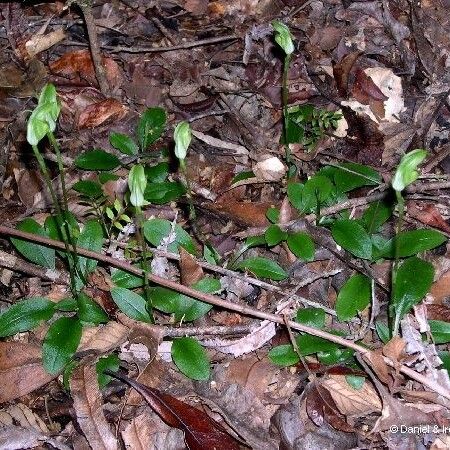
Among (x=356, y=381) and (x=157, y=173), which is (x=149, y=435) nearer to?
(x=356, y=381)

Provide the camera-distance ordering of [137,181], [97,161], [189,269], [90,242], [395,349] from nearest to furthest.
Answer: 1. [137,181]
2. [395,349]
3. [189,269]
4. [90,242]
5. [97,161]

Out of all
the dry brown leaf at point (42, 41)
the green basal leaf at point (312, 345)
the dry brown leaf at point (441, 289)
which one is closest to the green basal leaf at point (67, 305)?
the green basal leaf at point (312, 345)

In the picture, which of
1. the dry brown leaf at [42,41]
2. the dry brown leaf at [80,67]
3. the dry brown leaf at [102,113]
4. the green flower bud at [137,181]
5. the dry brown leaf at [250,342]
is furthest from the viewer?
the dry brown leaf at [42,41]

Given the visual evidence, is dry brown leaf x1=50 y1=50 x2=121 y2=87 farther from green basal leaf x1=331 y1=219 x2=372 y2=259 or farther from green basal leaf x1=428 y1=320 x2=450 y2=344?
green basal leaf x1=428 y1=320 x2=450 y2=344

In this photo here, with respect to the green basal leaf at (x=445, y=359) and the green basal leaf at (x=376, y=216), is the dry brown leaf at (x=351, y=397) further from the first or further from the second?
the green basal leaf at (x=376, y=216)

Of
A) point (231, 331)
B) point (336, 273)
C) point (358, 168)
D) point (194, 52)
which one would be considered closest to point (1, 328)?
point (231, 331)

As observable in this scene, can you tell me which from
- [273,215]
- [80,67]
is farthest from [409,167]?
[80,67]

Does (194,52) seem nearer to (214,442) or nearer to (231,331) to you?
(231,331)
